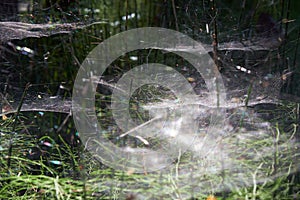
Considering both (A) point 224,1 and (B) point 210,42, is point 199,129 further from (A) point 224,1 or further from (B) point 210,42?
(A) point 224,1

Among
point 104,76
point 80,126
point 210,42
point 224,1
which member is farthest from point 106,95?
point 224,1

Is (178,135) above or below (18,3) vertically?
below

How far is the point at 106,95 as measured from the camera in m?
2.14

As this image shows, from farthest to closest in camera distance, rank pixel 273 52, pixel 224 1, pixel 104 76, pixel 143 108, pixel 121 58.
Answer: pixel 224 1, pixel 121 58, pixel 104 76, pixel 273 52, pixel 143 108

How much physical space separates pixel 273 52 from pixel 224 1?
904 mm

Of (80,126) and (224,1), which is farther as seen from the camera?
(224,1)

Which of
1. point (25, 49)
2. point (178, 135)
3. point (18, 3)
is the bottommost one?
point (178, 135)

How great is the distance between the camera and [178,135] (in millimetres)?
1534

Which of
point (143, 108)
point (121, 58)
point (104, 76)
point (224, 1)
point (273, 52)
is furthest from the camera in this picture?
point (224, 1)

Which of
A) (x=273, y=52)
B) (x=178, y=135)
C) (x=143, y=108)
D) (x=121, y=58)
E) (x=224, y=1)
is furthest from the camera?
(x=224, y=1)

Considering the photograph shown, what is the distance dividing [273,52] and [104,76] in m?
0.73

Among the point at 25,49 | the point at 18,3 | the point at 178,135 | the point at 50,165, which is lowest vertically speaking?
the point at 50,165

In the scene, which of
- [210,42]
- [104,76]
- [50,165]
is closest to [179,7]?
[210,42]

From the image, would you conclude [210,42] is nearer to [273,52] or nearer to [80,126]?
[273,52]
